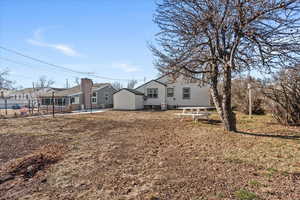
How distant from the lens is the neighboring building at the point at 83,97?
2505 centimetres

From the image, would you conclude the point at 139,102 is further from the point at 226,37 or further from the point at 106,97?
the point at 226,37

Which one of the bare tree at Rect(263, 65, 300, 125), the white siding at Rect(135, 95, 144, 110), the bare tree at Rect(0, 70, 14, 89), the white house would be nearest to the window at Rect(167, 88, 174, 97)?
the white house

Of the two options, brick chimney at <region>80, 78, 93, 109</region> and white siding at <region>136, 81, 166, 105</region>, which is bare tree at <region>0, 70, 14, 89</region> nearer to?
brick chimney at <region>80, 78, 93, 109</region>

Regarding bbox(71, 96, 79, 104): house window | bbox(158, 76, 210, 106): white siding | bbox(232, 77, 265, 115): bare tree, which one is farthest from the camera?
bbox(71, 96, 79, 104): house window

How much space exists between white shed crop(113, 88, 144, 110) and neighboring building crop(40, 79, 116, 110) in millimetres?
3763

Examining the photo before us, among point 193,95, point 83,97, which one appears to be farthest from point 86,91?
point 193,95

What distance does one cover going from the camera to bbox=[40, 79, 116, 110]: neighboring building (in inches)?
986

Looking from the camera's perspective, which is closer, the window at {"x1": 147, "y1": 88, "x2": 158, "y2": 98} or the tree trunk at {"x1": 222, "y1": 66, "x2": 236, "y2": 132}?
the tree trunk at {"x1": 222, "y1": 66, "x2": 236, "y2": 132}

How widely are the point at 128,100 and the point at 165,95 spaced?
15.9ft

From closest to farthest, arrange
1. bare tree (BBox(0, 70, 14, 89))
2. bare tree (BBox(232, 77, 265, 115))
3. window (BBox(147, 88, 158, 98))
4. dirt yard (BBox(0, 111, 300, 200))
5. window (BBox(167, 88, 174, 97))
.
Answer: dirt yard (BBox(0, 111, 300, 200)), bare tree (BBox(232, 77, 265, 115)), window (BBox(167, 88, 174, 97)), window (BBox(147, 88, 158, 98)), bare tree (BBox(0, 70, 14, 89))

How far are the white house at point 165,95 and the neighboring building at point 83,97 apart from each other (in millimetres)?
4804

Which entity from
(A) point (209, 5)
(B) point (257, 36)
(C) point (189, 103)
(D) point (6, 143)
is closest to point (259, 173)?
(B) point (257, 36)

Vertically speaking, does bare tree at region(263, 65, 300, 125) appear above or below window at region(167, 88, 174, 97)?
below

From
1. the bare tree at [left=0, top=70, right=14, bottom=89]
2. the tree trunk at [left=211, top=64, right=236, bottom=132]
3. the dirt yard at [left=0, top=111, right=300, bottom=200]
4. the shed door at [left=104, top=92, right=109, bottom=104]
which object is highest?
the bare tree at [left=0, top=70, right=14, bottom=89]
